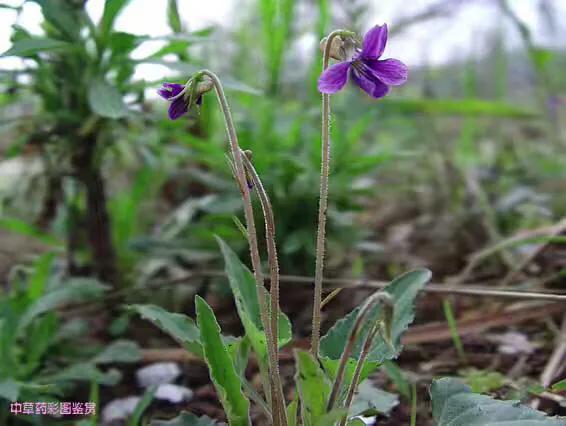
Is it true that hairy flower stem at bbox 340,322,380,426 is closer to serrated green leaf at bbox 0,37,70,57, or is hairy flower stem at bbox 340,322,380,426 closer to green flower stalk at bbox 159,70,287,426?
green flower stalk at bbox 159,70,287,426

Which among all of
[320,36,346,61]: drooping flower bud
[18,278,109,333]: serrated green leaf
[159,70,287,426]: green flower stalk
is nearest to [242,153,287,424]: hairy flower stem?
[159,70,287,426]: green flower stalk

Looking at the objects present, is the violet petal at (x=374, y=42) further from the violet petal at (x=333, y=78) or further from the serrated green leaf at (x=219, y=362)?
the serrated green leaf at (x=219, y=362)

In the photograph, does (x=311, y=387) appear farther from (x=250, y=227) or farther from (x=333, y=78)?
(x=333, y=78)

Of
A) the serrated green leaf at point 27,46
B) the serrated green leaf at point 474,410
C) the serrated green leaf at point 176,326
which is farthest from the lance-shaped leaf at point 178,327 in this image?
the serrated green leaf at point 27,46

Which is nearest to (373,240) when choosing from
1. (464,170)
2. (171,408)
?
(464,170)

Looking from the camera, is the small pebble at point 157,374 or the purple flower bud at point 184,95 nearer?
the purple flower bud at point 184,95

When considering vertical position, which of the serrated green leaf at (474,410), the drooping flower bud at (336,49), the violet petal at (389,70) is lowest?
the serrated green leaf at (474,410)

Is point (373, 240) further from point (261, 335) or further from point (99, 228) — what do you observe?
point (261, 335)
